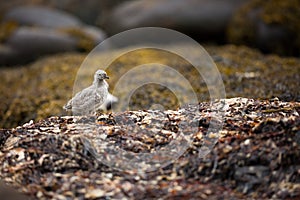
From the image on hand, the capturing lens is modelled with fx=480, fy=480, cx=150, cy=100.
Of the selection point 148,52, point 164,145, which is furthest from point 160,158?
point 148,52

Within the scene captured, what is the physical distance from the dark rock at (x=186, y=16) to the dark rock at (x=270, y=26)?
34.1 inches

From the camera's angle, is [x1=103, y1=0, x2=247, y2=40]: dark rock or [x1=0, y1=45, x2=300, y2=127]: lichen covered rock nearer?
[x1=0, y1=45, x2=300, y2=127]: lichen covered rock

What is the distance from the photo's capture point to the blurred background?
8336 millimetres

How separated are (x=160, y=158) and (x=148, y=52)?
7.40m

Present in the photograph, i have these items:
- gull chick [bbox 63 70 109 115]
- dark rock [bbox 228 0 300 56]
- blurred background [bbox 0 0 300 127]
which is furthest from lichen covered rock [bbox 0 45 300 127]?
gull chick [bbox 63 70 109 115]

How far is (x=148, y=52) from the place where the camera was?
11.4 metres

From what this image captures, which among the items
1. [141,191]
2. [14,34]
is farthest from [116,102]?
[14,34]

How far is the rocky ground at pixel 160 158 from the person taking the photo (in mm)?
3746

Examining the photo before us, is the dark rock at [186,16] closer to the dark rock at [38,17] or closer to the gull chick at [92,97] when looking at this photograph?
the dark rock at [38,17]

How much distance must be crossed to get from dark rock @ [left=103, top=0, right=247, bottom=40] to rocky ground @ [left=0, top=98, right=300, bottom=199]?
859 cm

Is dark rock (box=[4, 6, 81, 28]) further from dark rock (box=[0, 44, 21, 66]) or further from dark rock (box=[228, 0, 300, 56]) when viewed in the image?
dark rock (box=[228, 0, 300, 56])

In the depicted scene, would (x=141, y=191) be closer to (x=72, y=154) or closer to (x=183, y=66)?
(x=72, y=154)

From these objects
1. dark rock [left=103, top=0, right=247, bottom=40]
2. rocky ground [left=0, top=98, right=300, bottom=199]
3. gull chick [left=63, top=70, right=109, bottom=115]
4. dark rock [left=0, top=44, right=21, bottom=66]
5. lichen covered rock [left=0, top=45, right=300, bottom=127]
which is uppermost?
dark rock [left=103, top=0, right=247, bottom=40]

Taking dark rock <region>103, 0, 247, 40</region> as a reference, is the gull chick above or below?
below
